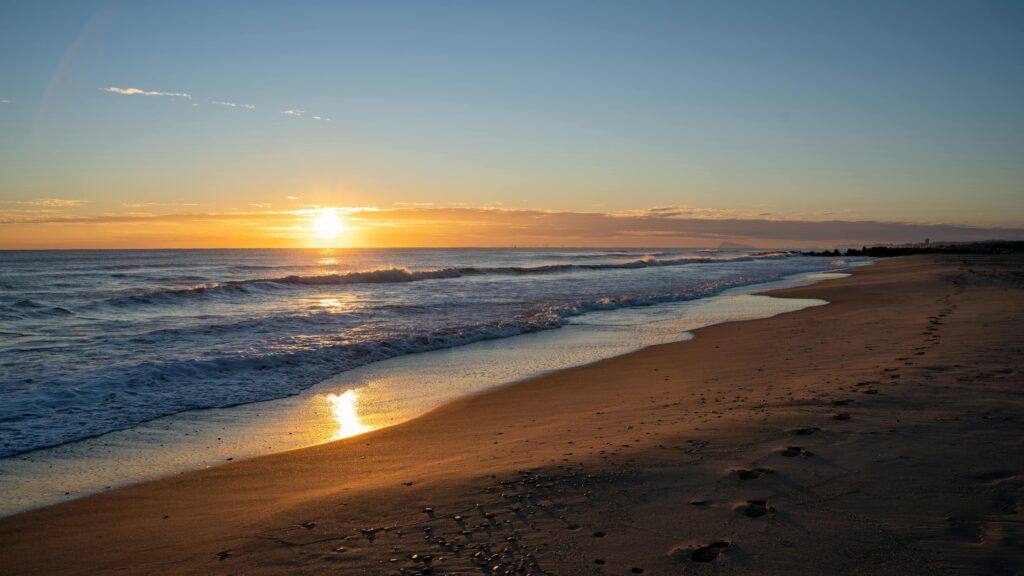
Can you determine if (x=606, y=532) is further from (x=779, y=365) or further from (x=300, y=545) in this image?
(x=779, y=365)

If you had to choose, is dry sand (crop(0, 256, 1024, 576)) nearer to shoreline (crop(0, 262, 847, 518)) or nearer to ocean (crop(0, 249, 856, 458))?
shoreline (crop(0, 262, 847, 518))

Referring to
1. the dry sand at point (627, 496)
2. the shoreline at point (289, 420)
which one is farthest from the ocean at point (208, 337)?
the dry sand at point (627, 496)

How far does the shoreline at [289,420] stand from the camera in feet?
20.5

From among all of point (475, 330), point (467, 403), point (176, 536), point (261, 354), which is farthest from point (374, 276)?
point (176, 536)

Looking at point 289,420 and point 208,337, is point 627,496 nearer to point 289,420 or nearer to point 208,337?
point 289,420

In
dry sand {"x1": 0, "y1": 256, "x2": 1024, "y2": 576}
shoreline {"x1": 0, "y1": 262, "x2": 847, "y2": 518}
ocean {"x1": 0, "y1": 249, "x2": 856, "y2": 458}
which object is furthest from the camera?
ocean {"x1": 0, "y1": 249, "x2": 856, "y2": 458}

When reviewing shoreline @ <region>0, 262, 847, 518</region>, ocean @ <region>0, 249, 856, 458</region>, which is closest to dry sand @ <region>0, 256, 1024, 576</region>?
shoreline @ <region>0, 262, 847, 518</region>

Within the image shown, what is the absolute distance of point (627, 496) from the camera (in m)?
4.52

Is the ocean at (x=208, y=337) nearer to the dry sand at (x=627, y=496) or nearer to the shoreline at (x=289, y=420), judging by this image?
the shoreline at (x=289, y=420)

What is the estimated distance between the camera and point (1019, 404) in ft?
19.9

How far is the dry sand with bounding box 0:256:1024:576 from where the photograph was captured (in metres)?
3.65

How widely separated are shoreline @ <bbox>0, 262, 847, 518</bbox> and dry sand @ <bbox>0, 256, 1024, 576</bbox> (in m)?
0.52

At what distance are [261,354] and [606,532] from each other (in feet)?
35.3

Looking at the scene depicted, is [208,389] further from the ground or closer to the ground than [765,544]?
closer to the ground
